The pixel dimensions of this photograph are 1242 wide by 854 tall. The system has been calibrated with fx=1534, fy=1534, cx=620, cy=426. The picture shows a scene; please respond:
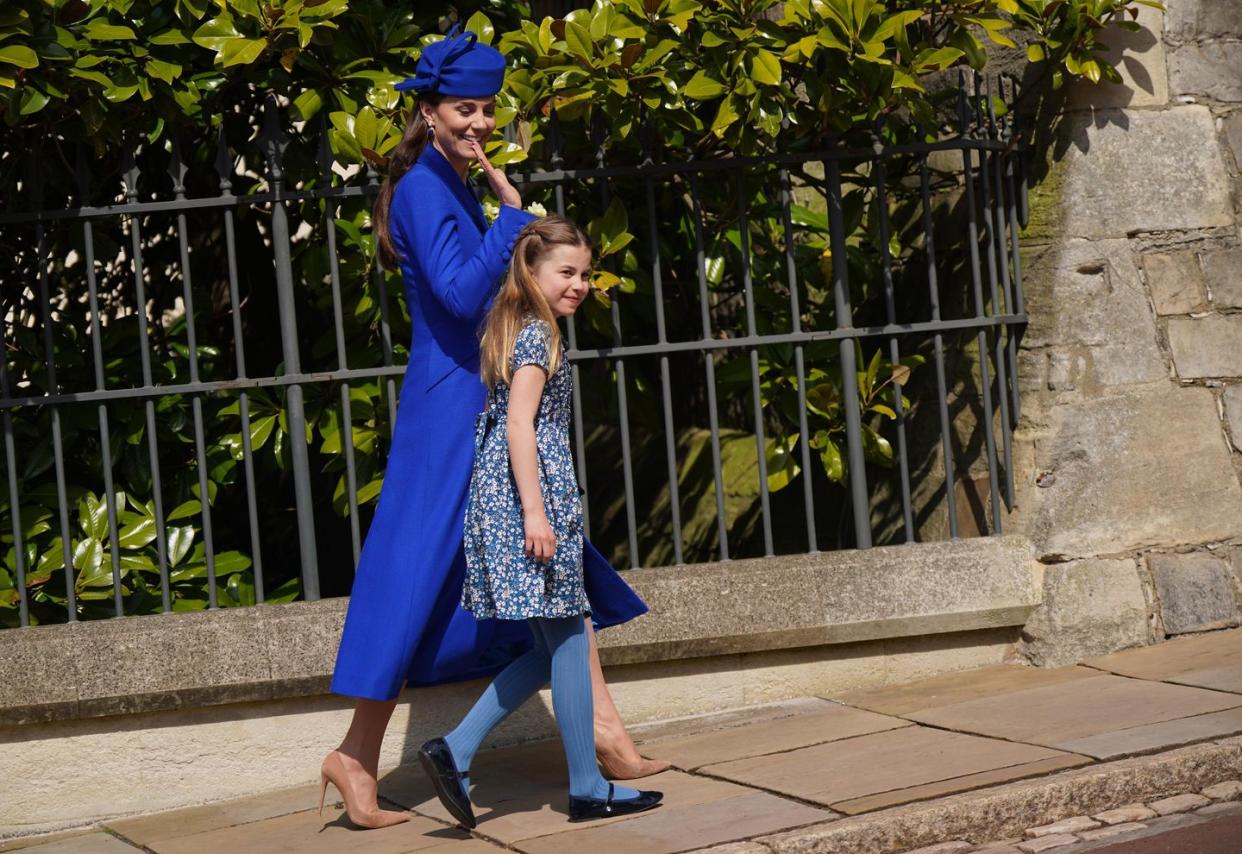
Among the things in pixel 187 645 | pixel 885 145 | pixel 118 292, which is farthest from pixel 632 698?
pixel 118 292

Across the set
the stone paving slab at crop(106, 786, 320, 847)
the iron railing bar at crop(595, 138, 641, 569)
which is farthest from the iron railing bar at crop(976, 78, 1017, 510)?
the stone paving slab at crop(106, 786, 320, 847)

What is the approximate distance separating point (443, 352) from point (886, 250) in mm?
1612

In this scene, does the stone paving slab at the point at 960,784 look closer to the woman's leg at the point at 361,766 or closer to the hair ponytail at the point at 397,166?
the woman's leg at the point at 361,766

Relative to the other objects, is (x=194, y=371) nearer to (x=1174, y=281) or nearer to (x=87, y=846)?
(x=87, y=846)

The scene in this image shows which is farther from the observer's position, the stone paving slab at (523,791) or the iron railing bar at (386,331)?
the iron railing bar at (386,331)

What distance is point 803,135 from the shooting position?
4.76 meters

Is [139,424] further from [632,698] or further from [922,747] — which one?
[922,747]

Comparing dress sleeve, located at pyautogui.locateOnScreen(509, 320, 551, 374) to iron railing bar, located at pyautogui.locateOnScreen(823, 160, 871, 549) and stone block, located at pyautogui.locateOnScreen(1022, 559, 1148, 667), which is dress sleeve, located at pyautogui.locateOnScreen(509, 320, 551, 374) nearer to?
iron railing bar, located at pyautogui.locateOnScreen(823, 160, 871, 549)

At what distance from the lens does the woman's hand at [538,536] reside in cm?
345

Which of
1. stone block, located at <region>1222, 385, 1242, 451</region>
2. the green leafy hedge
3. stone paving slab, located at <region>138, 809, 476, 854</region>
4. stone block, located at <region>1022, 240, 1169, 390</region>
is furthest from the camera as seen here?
stone block, located at <region>1222, 385, 1242, 451</region>

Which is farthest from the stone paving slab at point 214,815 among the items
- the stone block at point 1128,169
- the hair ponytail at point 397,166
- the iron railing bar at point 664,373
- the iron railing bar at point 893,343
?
the stone block at point 1128,169

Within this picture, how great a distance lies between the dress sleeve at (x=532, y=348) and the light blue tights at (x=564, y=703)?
605mm

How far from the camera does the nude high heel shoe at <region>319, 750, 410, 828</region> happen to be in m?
3.79

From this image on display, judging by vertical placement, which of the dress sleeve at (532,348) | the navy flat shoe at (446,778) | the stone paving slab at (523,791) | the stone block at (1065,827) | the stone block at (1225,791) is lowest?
the stone block at (1065,827)
